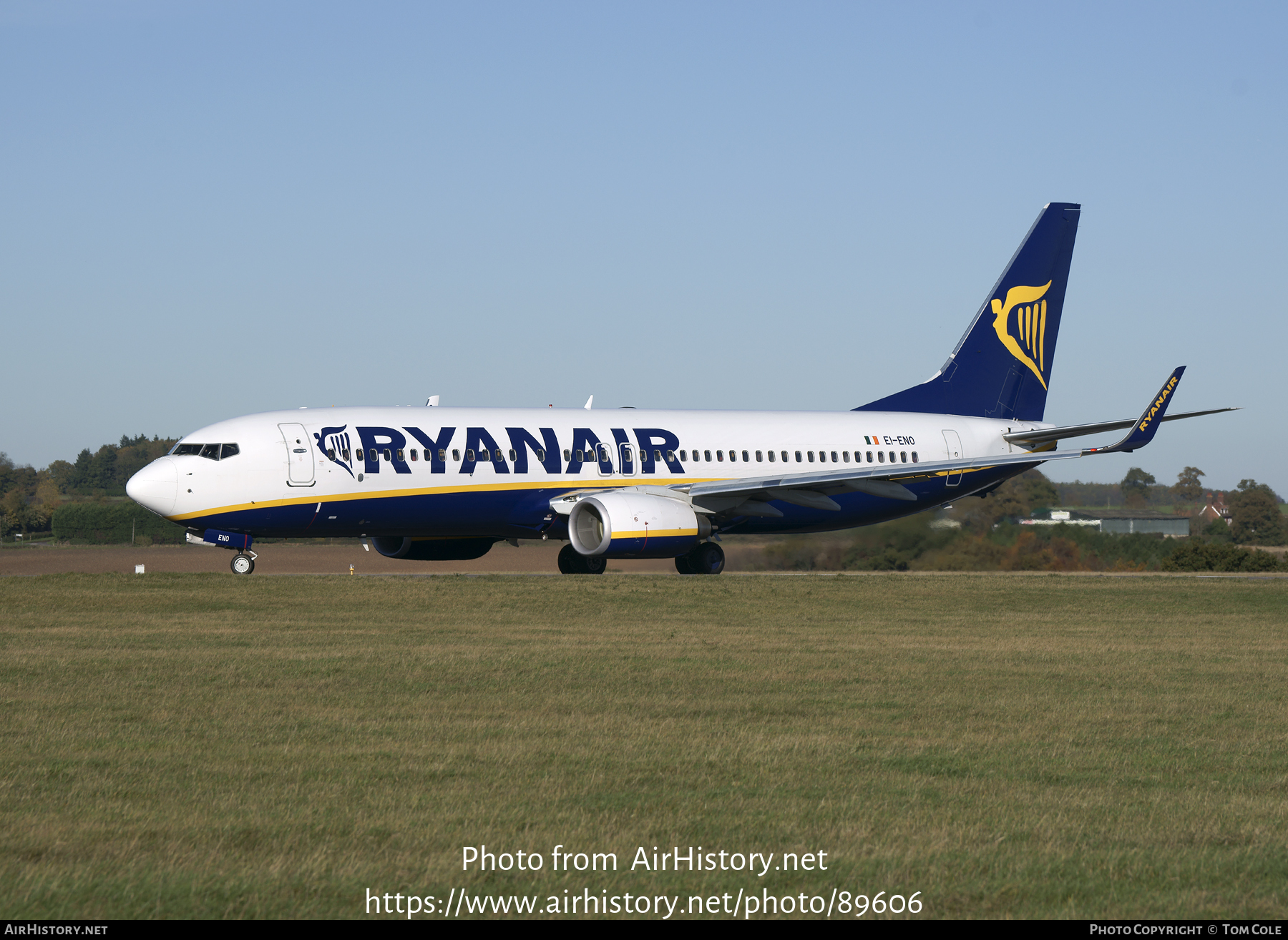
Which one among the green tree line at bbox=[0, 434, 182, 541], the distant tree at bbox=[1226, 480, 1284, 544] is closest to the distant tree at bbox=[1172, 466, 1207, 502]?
the distant tree at bbox=[1226, 480, 1284, 544]

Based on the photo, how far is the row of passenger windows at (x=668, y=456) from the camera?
30.8m

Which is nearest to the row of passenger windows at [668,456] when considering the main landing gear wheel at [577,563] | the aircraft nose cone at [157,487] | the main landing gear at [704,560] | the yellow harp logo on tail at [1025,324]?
the aircraft nose cone at [157,487]

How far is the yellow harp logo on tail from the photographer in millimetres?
40875

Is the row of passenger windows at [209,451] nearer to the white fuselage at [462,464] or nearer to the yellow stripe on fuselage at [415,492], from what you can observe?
the white fuselage at [462,464]

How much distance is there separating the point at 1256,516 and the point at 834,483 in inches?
1107

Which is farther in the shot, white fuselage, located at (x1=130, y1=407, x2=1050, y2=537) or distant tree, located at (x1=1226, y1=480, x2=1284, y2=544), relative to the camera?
distant tree, located at (x1=1226, y1=480, x2=1284, y2=544)

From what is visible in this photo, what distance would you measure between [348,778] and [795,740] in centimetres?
340

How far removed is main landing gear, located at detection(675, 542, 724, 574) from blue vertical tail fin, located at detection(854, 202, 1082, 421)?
778 cm

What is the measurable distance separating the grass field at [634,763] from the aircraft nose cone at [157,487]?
880 cm

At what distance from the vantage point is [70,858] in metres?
7.17

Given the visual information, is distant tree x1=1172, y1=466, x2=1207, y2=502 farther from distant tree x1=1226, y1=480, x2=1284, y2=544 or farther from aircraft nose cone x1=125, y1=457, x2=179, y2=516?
aircraft nose cone x1=125, y1=457, x2=179, y2=516

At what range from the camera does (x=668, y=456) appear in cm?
3450
